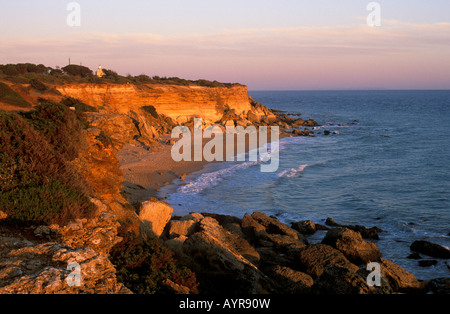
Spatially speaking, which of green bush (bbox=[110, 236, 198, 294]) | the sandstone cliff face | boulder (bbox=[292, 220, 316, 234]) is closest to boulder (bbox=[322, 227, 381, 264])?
boulder (bbox=[292, 220, 316, 234])

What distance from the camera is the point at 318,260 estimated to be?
39.8ft

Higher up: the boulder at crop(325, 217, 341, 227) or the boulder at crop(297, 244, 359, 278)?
the boulder at crop(297, 244, 359, 278)

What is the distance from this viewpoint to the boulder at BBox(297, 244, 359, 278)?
11812 millimetres

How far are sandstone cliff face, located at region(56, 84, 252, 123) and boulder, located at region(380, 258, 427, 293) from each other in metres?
32.5

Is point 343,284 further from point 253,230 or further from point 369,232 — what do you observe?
point 369,232

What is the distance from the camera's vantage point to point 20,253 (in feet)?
16.5

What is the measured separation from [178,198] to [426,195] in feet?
48.7

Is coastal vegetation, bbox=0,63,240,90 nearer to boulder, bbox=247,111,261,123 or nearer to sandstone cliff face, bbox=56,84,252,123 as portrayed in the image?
sandstone cliff face, bbox=56,84,252,123

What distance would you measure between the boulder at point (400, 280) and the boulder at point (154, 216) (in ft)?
23.2

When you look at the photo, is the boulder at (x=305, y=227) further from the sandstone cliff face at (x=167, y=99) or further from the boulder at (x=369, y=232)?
the sandstone cliff face at (x=167, y=99)

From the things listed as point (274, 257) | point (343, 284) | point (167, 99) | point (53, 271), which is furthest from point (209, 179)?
point (167, 99)

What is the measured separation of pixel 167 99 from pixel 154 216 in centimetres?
Answer: 3808

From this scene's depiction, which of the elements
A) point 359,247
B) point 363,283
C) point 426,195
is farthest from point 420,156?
point 363,283

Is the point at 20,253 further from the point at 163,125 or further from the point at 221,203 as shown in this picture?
the point at 163,125
